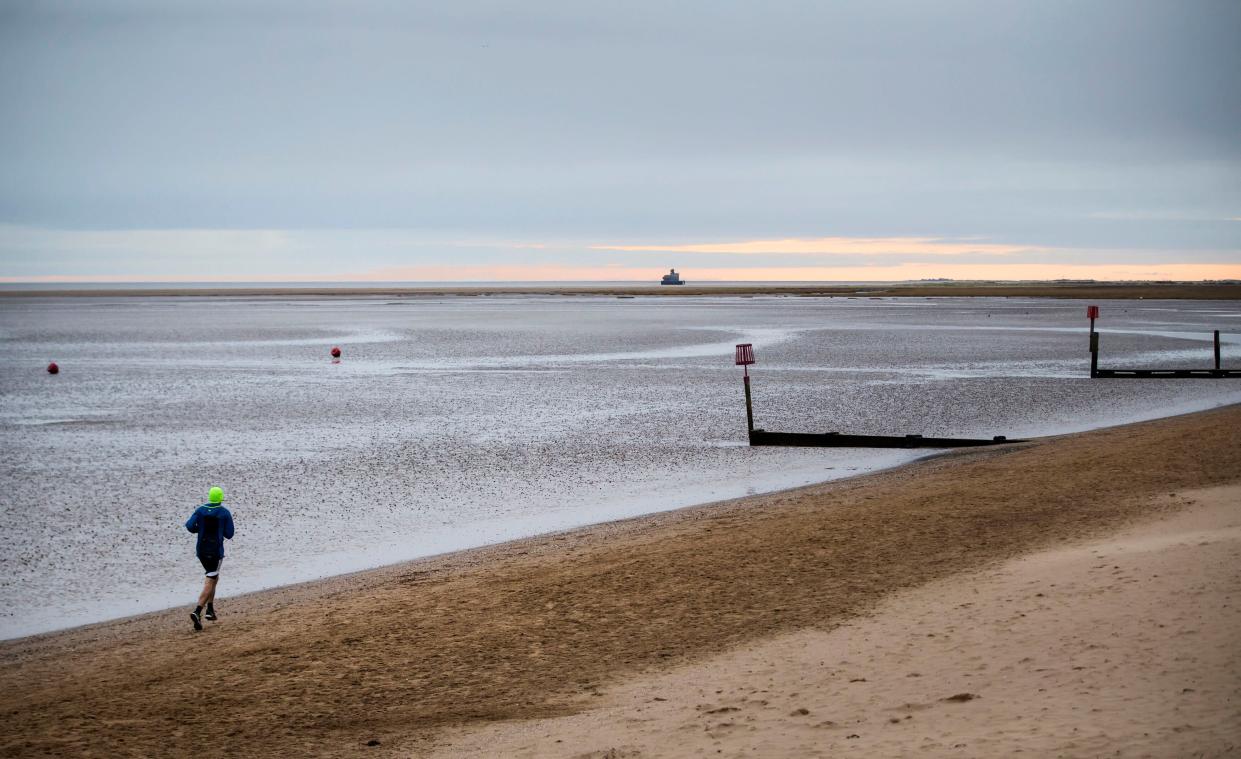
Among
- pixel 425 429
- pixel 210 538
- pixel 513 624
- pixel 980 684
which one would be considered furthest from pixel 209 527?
pixel 425 429

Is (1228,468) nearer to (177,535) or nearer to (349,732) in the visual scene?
(349,732)

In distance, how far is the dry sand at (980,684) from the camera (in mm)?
6910

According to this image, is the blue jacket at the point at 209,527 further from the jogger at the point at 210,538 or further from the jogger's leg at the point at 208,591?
the jogger's leg at the point at 208,591

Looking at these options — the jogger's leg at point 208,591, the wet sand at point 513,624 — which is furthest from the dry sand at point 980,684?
the jogger's leg at point 208,591

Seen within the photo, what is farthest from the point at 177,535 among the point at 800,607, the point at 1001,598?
the point at 1001,598

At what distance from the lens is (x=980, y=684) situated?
312 inches

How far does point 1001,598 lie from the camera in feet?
32.8

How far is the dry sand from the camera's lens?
6910 millimetres

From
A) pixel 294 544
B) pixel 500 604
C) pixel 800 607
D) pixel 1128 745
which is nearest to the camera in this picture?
pixel 1128 745

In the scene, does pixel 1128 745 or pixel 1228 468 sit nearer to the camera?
pixel 1128 745

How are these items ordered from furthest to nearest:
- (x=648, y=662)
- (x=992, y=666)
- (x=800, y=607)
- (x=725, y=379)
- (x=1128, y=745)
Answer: (x=725, y=379) → (x=800, y=607) → (x=648, y=662) → (x=992, y=666) → (x=1128, y=745)

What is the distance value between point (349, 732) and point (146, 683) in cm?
249

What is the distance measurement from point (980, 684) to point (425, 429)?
21.0 m

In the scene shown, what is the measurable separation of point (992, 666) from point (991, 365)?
1482 inches
